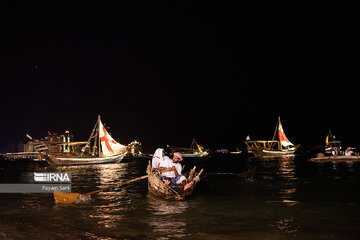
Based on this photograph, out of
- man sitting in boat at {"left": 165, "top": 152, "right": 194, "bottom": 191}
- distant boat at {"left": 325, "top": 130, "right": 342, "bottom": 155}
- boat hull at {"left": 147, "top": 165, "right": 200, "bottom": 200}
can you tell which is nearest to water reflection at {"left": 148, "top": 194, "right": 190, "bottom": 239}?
boat hull at {"left": 147, "top": 165, "right": 200, "bottom": 200}

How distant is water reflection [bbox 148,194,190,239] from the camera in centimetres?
1073

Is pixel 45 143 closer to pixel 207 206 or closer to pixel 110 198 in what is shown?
pixel 110 198

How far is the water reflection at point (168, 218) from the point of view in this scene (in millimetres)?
10727

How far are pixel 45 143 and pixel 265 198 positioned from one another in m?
53.4

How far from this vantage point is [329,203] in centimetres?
1584

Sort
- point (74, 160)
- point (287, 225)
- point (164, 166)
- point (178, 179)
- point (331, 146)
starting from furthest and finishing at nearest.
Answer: point (331, 146) → point (74, 160) → point (164, 166) → point (178, 179) → point (287, 225)

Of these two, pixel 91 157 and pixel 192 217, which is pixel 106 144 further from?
pixel 192 217

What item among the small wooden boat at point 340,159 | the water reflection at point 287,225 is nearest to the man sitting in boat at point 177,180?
the water reflection at point 287,225

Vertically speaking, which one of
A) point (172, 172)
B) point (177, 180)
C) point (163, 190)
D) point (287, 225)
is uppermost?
point (172, 172)

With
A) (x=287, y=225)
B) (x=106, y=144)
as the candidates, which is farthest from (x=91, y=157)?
(x=287, y=225)

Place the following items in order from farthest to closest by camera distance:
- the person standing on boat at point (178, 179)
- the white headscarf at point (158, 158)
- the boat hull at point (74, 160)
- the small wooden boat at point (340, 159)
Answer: the boat hull at point (74, 160), the small wooden boat at point (340, 159), the white headscarf at point (158, 158), the person standing on boat at point (178, 179)

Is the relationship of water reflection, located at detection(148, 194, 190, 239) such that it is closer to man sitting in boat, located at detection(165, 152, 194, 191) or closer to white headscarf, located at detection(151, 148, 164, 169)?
man sitting in boat, located at detection(165, 152, 194, 191)

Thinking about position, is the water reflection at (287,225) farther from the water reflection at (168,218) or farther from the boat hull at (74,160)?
the boat hull at (74,160)

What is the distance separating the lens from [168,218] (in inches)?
506
